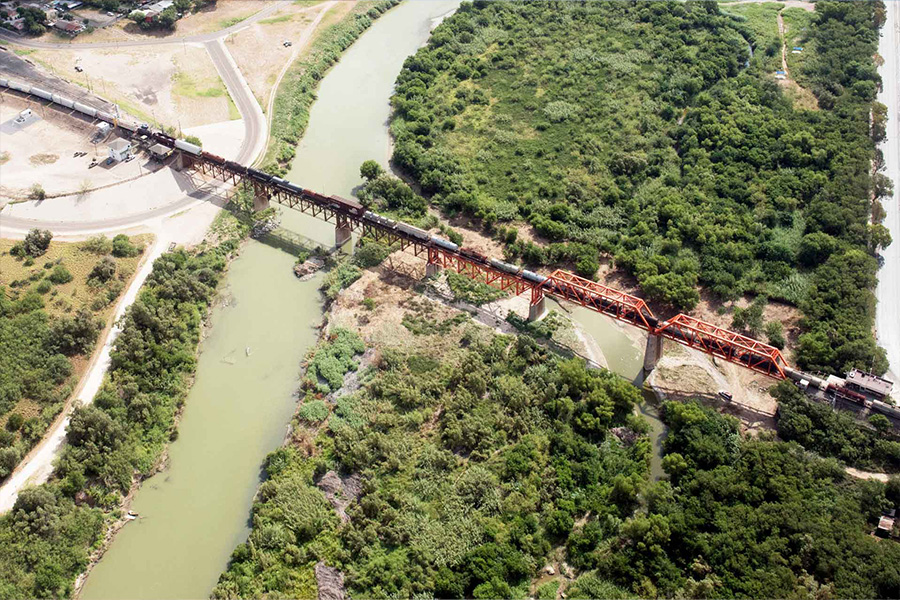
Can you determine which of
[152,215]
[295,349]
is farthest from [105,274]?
[295,349]

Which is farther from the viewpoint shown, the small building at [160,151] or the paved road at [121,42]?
the paved road at [121,42]

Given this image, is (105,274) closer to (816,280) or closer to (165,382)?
(165,382)

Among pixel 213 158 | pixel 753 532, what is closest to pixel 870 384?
pixel 753 532

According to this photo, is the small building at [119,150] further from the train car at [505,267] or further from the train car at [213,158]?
the train car at [505,267]

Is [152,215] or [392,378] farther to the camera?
[152,215]

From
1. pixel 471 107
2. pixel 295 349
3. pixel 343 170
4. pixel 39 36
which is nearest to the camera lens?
pixel 295 349

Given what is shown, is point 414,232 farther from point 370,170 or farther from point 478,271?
point 370,170

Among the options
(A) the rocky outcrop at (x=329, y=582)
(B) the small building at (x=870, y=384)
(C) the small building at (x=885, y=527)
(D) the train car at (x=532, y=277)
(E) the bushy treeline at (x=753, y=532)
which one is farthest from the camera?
(D) the train car at (x=532, y=277)

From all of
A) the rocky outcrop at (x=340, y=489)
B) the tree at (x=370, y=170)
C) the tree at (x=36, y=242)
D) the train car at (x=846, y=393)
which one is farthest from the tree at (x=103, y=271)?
the train car at (x=846, y=393)
